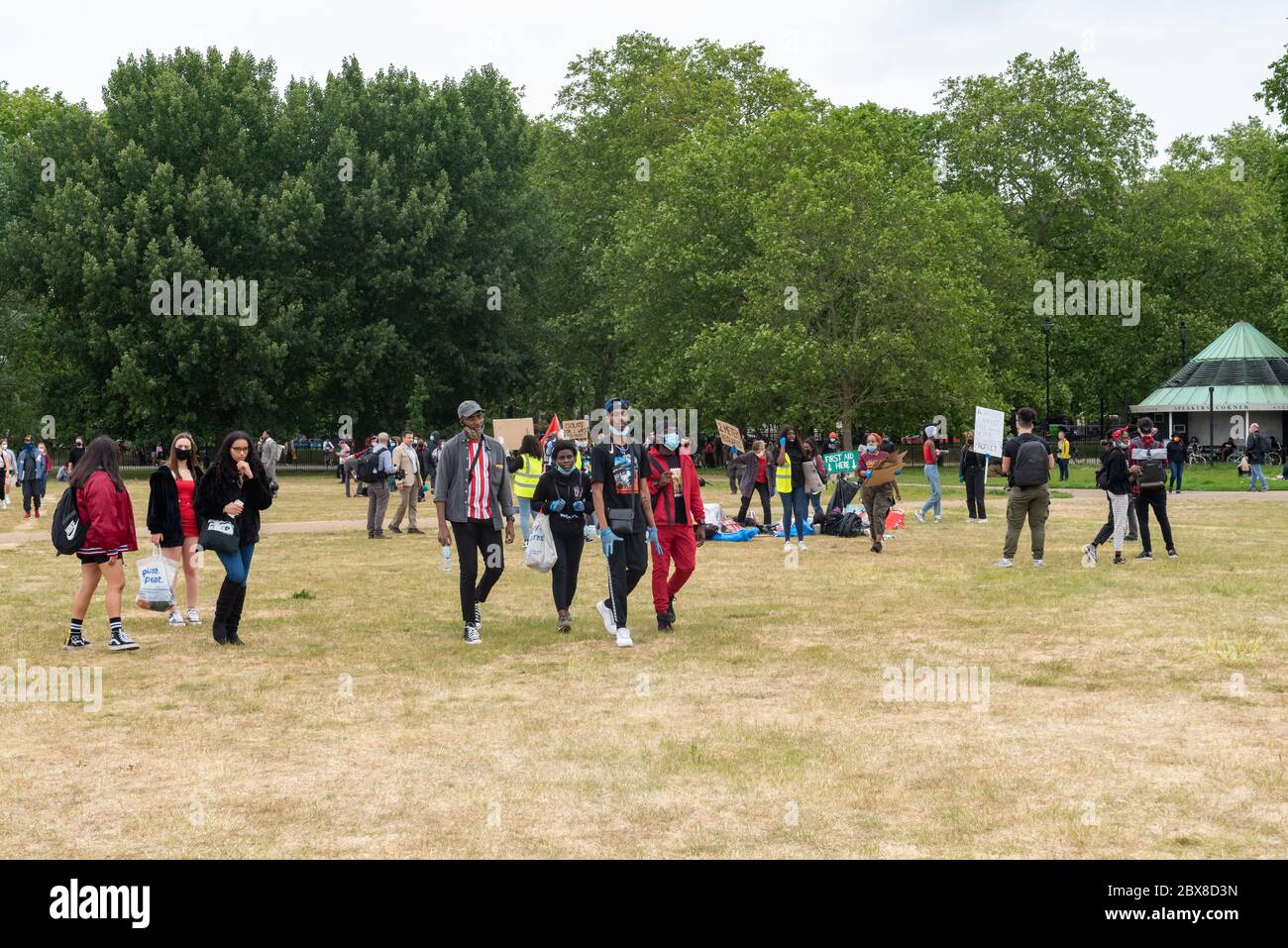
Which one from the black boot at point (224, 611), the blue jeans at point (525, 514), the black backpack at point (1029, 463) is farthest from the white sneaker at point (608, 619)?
the blue jeans at point (525, 514)

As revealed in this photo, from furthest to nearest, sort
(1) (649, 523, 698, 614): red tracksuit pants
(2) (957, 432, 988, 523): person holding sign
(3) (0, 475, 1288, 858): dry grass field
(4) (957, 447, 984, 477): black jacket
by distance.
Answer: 1. (2) (957, 432, 988, 523): person holding sign
2. (4) (957, 447, 984, 477): black jacket
3. (1) (649, 523, 698, 614): red tracksuit pants
4. (3) (0, 475, 1288, 858): dry grass field

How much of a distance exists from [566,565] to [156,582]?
3518 mm

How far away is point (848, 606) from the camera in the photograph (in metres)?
14.2

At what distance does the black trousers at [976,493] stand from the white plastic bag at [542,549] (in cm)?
1525

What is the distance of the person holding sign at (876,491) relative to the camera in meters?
20.8

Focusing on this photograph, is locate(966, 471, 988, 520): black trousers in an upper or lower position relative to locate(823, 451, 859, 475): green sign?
lower

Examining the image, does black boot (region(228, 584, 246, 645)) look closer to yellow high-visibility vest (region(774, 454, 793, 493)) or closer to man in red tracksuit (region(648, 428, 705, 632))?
man in red tracksuit (region(648, 428, 705, 632))

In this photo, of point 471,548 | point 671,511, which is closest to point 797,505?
point 671,511

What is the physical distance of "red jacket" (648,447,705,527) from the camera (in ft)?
40.3

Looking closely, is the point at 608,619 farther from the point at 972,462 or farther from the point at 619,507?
the point at 972,462

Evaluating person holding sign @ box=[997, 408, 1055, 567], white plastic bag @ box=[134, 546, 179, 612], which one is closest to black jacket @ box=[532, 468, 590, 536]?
white plastic bag @ box=[134, 546, 179, 612]

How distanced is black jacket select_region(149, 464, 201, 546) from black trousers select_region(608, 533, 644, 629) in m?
3.63

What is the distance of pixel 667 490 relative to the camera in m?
12.4

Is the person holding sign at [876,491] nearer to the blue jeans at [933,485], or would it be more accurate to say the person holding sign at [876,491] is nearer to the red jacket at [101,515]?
the blue jeans at [933,485]
